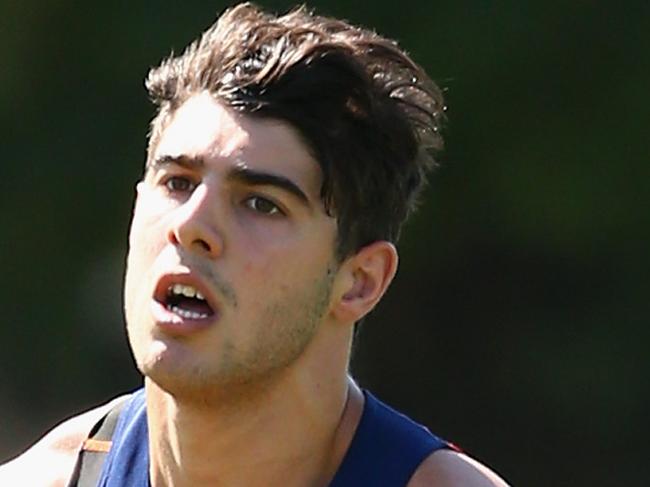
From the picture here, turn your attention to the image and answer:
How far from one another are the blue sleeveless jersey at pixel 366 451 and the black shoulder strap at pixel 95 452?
0.01 metres

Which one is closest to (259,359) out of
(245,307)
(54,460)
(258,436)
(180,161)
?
(245,307)

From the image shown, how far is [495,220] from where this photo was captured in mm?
9109

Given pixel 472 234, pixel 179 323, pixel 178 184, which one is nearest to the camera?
pixel 179 323

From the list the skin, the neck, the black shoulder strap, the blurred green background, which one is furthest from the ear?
the blurred green background

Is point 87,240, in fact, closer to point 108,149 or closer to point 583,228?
point 108,149

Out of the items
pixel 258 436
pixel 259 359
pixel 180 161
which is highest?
pixel 180 161

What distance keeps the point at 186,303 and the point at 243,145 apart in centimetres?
29

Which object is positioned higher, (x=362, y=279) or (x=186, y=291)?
(x=362, y=279)

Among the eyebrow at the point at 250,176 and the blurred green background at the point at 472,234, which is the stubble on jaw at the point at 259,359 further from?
the blurred green background at the point at 472,234

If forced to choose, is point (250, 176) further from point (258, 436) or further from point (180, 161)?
point (258, 436)

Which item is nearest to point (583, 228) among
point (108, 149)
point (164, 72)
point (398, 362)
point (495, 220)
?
point (495, 220)

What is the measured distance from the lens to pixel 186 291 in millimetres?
3557

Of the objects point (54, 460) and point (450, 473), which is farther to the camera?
point (54, 460)

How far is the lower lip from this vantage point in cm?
354
